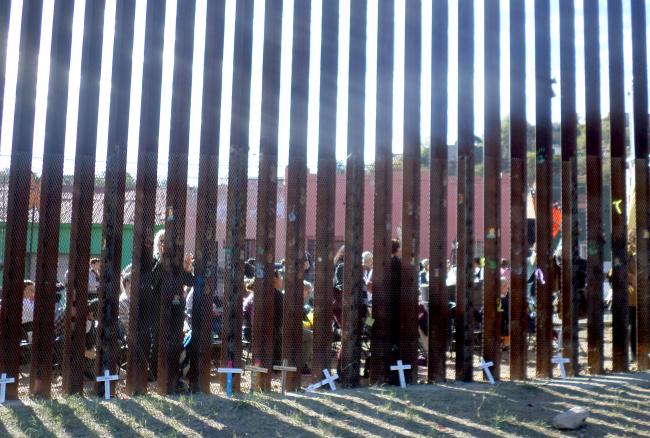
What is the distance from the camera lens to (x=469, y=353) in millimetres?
7297

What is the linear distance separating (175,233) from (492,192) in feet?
11.1

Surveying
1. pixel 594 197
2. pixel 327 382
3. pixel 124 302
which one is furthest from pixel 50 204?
pixel 594 197

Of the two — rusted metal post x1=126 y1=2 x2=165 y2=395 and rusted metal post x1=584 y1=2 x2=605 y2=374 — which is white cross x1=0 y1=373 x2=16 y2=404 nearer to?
rusted metal post x1=126 y1=2 x2=165 y2=395

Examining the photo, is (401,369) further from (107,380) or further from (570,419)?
(107,380)

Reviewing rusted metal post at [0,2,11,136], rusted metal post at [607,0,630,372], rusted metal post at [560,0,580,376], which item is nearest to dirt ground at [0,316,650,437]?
rusted metal post at [560,0,580,376]

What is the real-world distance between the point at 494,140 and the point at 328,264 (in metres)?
2.37

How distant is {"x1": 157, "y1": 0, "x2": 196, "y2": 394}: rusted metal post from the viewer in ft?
21.5

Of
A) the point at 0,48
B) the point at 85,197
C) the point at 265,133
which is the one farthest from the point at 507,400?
the point at 0,48

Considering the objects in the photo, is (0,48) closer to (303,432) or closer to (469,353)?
(303,432)

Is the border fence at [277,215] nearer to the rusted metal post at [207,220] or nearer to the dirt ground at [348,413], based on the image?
the rusted metal post at [207,220]

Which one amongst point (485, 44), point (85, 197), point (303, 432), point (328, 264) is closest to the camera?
point (303, 432)

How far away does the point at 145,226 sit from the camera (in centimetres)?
662

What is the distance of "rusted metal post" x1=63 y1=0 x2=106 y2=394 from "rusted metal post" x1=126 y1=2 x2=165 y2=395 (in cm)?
43

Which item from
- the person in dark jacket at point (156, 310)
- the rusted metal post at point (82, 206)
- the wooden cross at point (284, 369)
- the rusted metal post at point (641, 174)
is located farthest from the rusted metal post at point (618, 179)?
the rusted metal post at point (82, 206)
